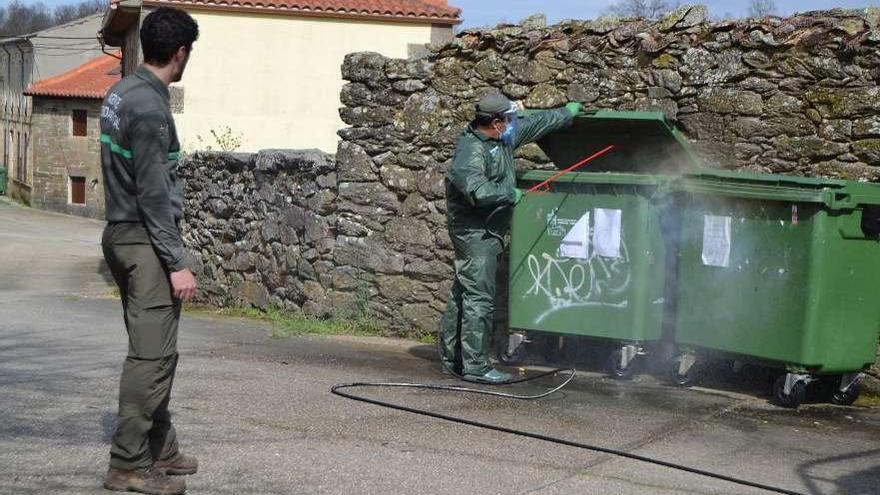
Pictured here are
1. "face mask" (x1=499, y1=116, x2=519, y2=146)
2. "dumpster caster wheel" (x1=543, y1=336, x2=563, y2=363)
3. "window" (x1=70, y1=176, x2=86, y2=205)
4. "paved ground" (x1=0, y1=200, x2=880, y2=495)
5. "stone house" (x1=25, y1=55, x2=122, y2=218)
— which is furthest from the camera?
"window" (x1=70, y1=176, x2=86, y2=205)

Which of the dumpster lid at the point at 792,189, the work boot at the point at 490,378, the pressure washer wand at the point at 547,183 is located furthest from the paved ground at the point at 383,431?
the dumpster lid at the point at 792,189

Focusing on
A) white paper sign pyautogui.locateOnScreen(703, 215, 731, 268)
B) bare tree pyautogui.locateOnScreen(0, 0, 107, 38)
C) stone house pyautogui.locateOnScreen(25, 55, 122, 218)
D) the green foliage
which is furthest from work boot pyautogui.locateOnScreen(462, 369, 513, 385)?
bare tree pyautogui.locateOnScreen(0, 0, 107, 38)

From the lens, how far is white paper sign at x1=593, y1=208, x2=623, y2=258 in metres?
8.02

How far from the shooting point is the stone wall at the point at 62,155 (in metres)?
46.0

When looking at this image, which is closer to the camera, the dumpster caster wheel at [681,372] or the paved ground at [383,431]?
the paved ground at [383,431]

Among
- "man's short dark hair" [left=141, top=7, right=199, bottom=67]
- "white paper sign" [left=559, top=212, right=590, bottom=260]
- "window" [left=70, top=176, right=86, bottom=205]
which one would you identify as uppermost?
"man's short dark hair" [left=141, top=7, right=199, bottom=67]

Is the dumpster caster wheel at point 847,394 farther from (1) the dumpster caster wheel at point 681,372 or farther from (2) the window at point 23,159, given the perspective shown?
(2) the window at point 23,159

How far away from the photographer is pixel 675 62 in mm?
8773

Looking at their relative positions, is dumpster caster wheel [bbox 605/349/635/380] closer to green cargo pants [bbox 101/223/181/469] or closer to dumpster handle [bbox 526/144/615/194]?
dumpster handle [bbox 526/144/615/194]

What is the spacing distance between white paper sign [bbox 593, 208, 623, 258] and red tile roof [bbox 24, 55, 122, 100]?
38604mm

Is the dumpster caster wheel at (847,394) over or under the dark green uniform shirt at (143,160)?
under

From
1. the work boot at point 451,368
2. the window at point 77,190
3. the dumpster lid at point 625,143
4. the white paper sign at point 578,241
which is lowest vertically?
the work boot at point 451,368

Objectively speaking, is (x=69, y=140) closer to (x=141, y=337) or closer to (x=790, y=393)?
(x=790, y=393)

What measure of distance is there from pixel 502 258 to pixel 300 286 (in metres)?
2.21
